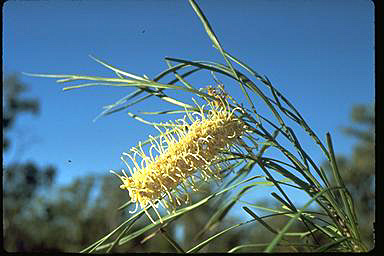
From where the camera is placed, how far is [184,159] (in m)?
0.40

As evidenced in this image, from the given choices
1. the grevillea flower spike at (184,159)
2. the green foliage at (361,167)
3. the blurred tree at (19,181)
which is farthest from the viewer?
the blurred tree at (19,181)

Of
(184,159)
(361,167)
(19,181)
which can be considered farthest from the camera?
(19,181)

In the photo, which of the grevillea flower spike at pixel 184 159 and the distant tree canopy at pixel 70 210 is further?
the distant tree canopy at pixel 70 210

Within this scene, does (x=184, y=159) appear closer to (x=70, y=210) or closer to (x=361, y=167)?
(x=361, y=167)

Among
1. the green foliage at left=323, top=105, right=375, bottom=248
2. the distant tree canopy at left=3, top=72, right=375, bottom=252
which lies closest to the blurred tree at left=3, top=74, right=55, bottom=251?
the distant tree canopy at left=3, top=72, right=375, bottom=252

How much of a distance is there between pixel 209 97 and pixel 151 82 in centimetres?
6

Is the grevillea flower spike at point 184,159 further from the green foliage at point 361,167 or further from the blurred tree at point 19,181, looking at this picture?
the blurred tree at point 19,181

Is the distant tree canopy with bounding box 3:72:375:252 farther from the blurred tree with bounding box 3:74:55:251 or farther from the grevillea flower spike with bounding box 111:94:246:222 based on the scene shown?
the grevillea flower spike with bounding box 111:94:246:222

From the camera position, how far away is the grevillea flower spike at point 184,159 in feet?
1.27

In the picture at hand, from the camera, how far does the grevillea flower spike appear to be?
0.39m

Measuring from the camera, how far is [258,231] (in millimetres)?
5922

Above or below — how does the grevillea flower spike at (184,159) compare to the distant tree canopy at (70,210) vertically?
above

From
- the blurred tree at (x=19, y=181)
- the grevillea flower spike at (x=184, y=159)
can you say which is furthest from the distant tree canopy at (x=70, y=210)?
the grevillea flower spike at (x=184, y=159)

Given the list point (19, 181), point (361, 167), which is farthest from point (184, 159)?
point (19, 181)
